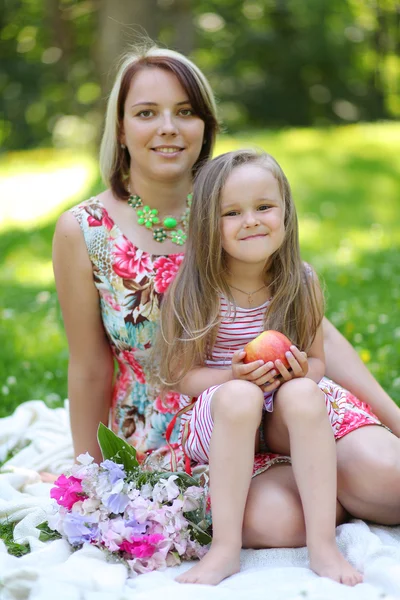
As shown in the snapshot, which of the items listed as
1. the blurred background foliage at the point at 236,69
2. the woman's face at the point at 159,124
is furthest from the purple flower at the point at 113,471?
the blurred background foliage at the point at 236,69

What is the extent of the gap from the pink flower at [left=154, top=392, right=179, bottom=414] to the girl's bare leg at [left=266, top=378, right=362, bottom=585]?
0.84 metres

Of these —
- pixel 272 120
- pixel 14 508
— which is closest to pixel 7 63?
pixel 272 120

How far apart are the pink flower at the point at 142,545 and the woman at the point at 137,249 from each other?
85 centimetres

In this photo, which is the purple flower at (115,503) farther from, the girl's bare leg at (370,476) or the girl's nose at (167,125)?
Answer: the girl's nose at (167,125)

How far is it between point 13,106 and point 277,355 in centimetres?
1848

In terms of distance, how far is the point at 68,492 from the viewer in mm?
2713

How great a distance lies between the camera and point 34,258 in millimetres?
7488

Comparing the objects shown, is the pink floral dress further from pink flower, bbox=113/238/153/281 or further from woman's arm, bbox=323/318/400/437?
woman's arm, bbox=323/318/400/437

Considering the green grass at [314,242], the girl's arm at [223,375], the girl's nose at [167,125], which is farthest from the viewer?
the green grass at [314,242]

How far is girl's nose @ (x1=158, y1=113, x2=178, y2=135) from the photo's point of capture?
3238mm

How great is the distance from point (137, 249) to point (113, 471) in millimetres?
1004

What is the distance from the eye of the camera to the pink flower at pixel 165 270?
131 inches

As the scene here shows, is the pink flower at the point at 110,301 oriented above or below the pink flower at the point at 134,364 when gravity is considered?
above

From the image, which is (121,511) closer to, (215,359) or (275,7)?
(215,359)
